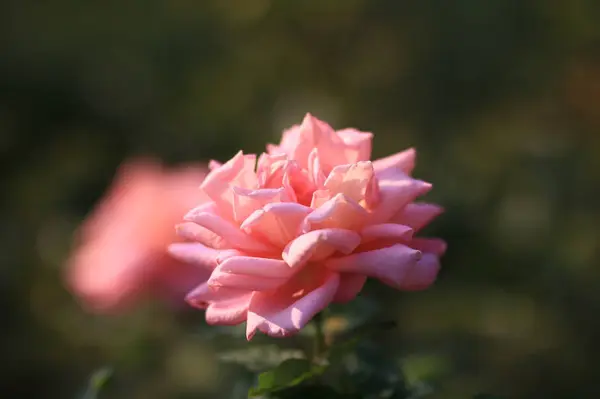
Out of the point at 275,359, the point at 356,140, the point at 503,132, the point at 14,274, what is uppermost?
the point at 503,132

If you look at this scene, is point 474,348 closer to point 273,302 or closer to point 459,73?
point 459,73

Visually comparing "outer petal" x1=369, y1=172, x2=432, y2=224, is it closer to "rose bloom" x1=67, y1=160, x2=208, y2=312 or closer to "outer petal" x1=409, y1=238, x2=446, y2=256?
"outer petal" x1=409, y1=238, x2=446, y2=256

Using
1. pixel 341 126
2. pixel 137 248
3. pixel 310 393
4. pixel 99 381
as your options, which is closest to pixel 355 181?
pixel 310 393

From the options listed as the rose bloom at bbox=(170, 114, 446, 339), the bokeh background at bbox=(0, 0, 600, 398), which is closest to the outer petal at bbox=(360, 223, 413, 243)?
the rose bloom at bbox=(170, 114, 446, 339)

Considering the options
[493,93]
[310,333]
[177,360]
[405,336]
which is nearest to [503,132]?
[493,93]

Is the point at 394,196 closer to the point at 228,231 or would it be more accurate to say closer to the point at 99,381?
the point at 228,231
